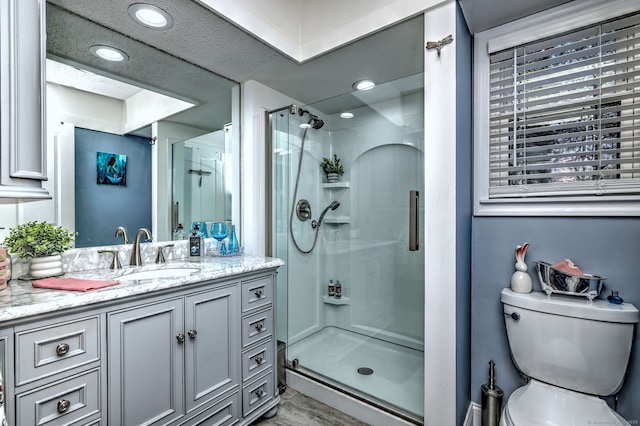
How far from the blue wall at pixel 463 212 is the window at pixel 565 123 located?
0.44 ft

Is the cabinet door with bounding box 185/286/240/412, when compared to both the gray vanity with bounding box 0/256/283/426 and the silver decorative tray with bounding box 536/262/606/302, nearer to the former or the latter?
the gray vanity with bounding box 0/256/283/426

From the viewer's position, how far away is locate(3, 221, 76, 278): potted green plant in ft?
4.38

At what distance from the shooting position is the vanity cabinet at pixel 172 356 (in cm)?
123

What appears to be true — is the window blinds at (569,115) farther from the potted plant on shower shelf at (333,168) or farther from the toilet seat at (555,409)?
the potted plant on shower shelf at (333,168)

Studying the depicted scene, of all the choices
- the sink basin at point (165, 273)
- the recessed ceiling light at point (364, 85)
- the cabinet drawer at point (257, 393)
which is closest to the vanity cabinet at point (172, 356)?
the cabinet drawer at point (257, 393)

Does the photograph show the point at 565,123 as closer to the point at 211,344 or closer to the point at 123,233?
the point at 211,344

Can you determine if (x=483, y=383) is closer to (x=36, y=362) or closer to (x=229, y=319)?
(x=229, y=319)

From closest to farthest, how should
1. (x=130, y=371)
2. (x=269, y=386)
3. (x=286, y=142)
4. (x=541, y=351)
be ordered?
(x=130, y=371) < (x=541, y=351) < (x=269, y=386) < (x=286, y=142)

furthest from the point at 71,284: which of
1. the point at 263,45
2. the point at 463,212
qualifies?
the point at 463,212

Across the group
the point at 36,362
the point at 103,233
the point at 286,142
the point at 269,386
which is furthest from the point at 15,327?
the point at 286,142

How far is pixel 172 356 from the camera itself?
1.39 m

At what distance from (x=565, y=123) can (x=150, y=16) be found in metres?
2.20

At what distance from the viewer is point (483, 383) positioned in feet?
5.82

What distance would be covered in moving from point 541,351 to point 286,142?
210cm
